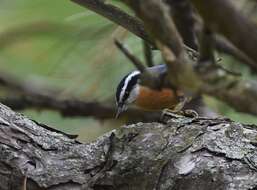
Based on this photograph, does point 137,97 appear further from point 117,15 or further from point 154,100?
point 117,15

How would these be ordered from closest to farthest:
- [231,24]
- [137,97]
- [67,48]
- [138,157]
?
[231,24] < [138,157] < [67,48] < [137,97]

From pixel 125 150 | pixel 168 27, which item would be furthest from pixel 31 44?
pixel 168 27

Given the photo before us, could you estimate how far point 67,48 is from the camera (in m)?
1.00

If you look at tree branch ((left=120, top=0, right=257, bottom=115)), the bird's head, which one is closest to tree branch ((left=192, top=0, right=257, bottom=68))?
tree branch ((left=120, top=0, right=257, bottom=115))

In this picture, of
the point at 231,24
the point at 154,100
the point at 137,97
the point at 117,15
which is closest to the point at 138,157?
the point at 117,15

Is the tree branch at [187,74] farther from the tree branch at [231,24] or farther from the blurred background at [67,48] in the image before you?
the blurred background at [67,48]

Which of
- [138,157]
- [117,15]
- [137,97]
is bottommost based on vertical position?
[137,97]

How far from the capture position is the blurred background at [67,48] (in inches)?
37.8

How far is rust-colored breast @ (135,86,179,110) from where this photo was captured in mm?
1290

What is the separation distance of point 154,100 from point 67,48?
42cm

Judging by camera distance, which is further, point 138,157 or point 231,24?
point 138,157

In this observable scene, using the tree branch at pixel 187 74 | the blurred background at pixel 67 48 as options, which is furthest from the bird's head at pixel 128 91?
the tree branch at pixel 187 74

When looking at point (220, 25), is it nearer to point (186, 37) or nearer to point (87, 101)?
point (186, 37)

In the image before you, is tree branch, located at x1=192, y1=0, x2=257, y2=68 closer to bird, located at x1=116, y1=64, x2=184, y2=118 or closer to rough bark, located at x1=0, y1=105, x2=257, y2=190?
rough bark, located at x1=0, y1=105, x2=257, y2=190
